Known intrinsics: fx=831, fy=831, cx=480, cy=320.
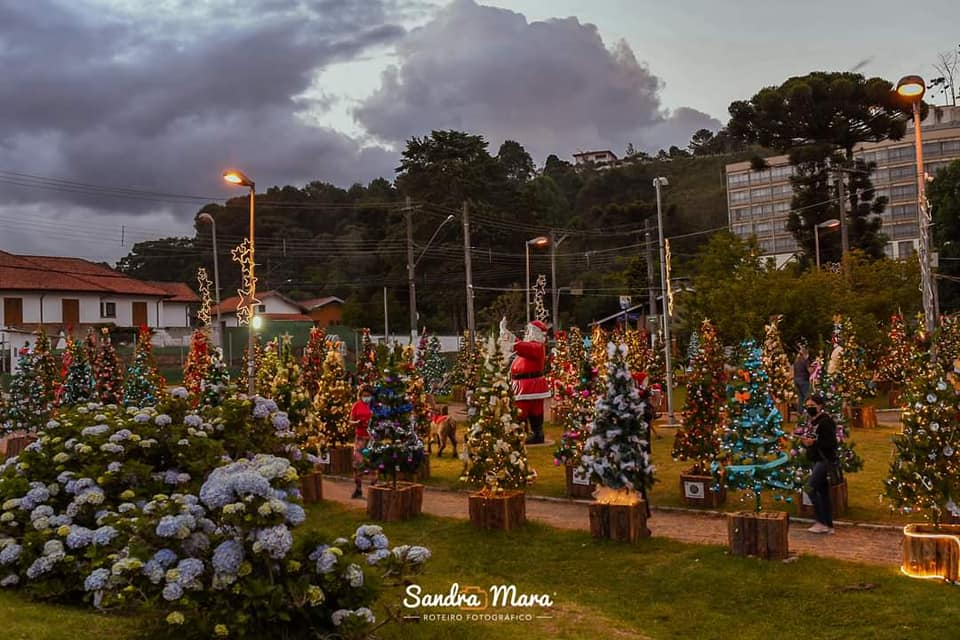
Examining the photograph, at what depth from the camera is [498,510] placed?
12195mm

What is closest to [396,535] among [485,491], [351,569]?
[485,491]

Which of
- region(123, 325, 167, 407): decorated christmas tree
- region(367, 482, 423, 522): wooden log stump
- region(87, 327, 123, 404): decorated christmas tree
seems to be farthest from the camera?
region(87, 327, 123, 404): decorated christmas tree

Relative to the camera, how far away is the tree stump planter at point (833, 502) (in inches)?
488

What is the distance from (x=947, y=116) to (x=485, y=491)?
82.3 meters

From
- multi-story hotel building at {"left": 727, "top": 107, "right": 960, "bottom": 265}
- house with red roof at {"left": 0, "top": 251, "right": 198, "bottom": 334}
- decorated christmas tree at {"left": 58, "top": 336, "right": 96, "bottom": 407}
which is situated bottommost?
decorated christmas tree at {"left": 58, "top": 336, "right": 96, "bottom": 407}

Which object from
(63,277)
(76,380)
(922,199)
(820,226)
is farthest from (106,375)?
(63,277)

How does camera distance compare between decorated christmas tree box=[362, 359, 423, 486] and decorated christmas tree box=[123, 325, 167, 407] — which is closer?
decorated christmas tree box=[362, 359, 423, 486]

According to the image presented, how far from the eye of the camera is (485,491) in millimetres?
12586

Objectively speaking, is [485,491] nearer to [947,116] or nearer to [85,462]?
[85,462]

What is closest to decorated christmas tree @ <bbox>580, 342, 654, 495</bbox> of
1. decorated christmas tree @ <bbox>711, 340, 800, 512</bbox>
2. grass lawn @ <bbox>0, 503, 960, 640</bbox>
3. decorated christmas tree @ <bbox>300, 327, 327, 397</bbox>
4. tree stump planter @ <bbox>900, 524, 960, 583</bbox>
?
grass lawn @ <bbox>0, 503, 960, 640</bbox>

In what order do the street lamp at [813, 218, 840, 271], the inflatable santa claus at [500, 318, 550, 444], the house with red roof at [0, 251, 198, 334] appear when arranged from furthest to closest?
1. the house with red roof at [0, 251, 198, 334]
2. the street lamp at [813, 218, 840, 271]
3. the inflatable santa claus at [500, 318, 550, 444]

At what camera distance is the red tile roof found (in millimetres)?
51166

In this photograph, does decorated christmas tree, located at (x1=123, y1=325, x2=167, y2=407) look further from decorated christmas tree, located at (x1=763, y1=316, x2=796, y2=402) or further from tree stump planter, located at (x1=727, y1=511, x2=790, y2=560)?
decorated christmas tree, located at (x1=763, y1=316, x2=796, y2=402)

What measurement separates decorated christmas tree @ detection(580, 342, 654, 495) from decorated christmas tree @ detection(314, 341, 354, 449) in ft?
26.9
